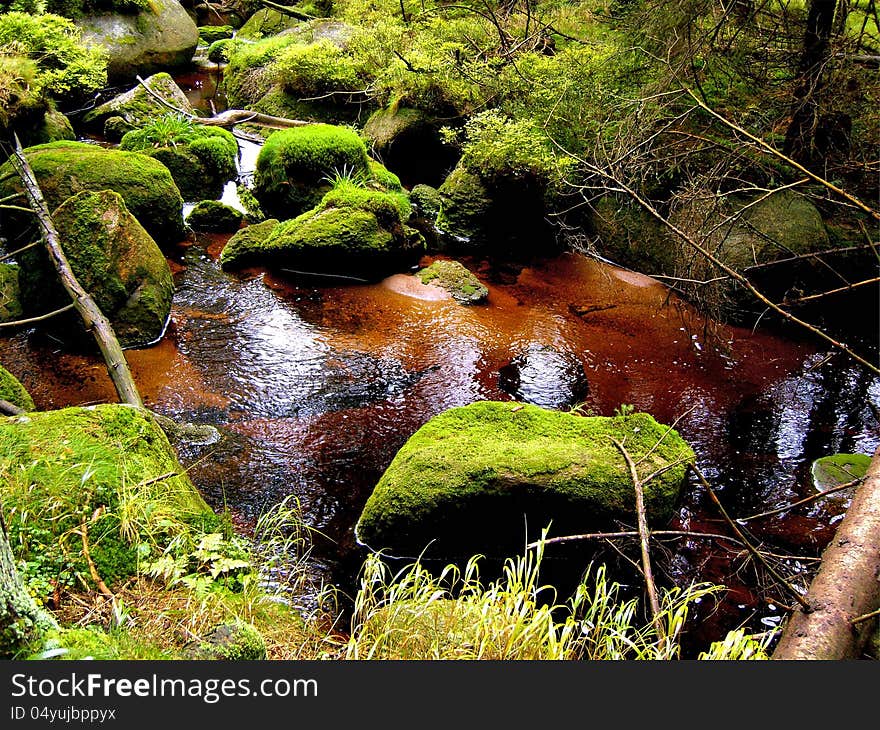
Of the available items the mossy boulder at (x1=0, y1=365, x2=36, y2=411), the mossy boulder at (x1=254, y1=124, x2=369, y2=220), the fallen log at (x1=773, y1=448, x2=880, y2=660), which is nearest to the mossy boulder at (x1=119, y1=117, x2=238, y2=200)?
the mossy boulder at (x1=254, y1=124, x2=369, y2=220)

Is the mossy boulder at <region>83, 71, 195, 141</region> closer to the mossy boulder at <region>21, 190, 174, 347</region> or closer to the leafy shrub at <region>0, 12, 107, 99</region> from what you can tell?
the leafy shrub at <region>0, 12, 107, 99</region>

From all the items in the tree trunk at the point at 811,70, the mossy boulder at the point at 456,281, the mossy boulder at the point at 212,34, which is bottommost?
the mossy boulder at the point at 456,281

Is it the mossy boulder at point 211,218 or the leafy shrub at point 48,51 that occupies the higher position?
the leafy shrub at point 48,51

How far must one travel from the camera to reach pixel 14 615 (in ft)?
7.72

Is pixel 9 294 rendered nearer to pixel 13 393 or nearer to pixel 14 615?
pixel 13 393

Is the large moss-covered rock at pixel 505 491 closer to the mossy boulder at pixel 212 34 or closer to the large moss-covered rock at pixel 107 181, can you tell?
the large moss-covered rock at pixel 107 181

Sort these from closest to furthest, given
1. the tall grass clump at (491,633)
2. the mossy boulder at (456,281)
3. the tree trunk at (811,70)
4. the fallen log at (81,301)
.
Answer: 1. the tall grass clump at (491,633)
2. the fallen log at (81,301)
3. the tree trunk at (811,70)
4. the mossy boulder at (456,281)

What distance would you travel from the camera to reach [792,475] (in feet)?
19.3

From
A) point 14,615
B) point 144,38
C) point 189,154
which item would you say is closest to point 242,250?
point 189,154

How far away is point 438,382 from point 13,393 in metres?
3.54

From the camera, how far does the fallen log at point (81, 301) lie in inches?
222

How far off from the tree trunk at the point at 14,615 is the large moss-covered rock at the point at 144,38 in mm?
14235

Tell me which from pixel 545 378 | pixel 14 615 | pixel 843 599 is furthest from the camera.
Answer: pixel 545 378

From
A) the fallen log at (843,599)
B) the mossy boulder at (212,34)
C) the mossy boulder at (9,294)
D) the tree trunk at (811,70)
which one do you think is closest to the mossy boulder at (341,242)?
the mossy boulder at (9,294)
